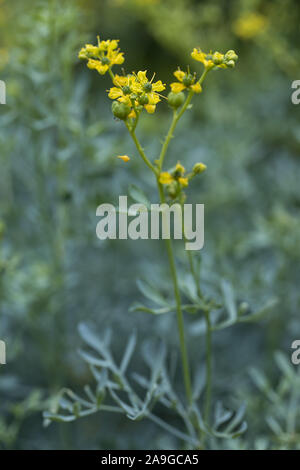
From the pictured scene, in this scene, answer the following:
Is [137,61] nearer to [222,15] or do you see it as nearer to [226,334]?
[222,15]

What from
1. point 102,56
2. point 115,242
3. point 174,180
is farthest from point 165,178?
point 115,242

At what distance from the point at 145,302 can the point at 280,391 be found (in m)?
0.79

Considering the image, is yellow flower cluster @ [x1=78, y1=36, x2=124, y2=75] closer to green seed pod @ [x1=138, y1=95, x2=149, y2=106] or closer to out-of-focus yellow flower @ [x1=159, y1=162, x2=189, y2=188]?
green seed pod @ [x1=138, y1=95, x2=149, y2=106]

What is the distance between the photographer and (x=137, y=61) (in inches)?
150

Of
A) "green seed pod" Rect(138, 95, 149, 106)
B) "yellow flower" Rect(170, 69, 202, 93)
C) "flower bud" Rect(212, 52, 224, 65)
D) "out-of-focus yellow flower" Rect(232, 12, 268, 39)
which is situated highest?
"out-of-focus yellow flower" Rect(232, 12, 268, 39)

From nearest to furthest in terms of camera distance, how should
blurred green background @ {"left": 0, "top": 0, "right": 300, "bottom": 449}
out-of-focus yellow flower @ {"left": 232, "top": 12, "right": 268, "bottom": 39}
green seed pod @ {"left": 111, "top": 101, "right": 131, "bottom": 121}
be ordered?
1. green seed pod @ {"left": 111, "top": 101, "right": 131, "bottom": 121}
2. blurred green background @ {"left": 0, "top": 0, "right": 300, "bottom": 449}
3. out-of-focus yellow flower @ {"left": 232, "top": 12, "right": 268, "bottom": 39}

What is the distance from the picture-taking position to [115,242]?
196 centimetres

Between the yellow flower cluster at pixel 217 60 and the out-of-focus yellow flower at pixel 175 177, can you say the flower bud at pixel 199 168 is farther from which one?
the yellow flower cluster at pixel 217 60

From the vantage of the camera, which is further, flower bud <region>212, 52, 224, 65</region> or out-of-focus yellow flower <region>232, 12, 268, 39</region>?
out-of-focus yellow flower <region>232, 12, 268, 39</region>

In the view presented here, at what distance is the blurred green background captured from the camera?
1524 mm

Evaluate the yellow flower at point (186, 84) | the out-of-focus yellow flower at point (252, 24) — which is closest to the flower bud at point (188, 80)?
the yellow flower at point (186, 84)

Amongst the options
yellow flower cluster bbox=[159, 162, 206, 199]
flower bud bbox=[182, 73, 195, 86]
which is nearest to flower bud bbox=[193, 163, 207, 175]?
yellow flower cluster bbox=[159, 162, 206, 199]

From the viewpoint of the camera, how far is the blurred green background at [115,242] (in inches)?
60.0

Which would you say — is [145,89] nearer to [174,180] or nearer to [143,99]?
[143,99]
